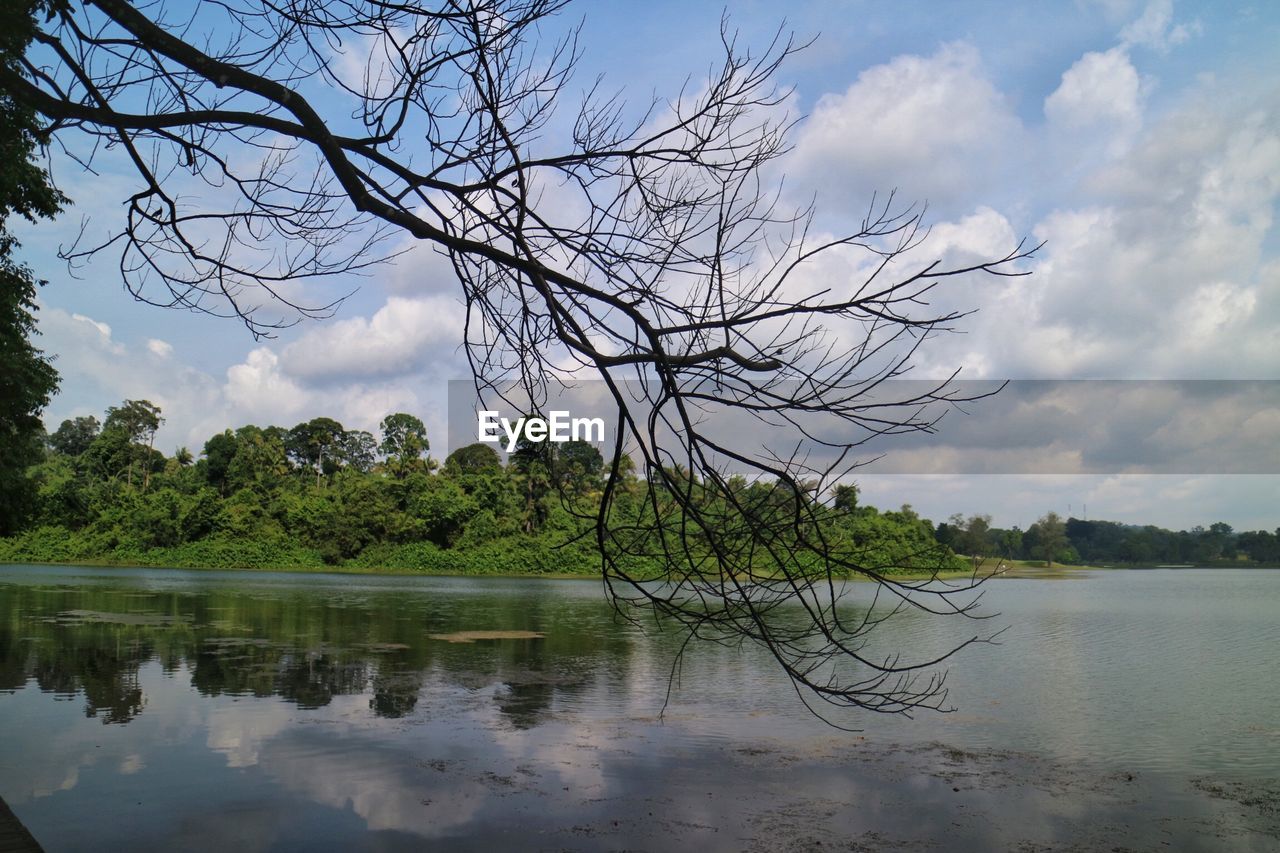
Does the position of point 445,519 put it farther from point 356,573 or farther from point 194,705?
point 194,705

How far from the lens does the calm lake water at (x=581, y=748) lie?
7.13 meters

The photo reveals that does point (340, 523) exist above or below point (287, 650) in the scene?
above

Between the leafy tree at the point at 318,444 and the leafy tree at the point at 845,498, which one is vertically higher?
the leafy tree at the point at 318,444

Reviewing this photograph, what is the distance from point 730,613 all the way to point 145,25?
3.05 metres

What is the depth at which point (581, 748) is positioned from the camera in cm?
934

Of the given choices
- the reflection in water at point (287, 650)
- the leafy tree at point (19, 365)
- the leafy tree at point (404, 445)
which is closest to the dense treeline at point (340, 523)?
the leafy tree at point (404, 445)

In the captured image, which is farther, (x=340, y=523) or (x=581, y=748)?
(x=340, y=523)

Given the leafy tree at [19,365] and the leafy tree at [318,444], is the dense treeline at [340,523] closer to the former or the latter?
the leafy tree at [318,444]

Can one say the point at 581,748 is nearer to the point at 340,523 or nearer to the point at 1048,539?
the point at 340,523

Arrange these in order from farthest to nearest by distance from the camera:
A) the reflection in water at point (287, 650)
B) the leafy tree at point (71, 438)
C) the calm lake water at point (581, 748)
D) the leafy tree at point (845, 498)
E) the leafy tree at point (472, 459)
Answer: the leafy tree at point (71, 438)
the leafy tree at point (472, 459)
the reflection in water at point (287, 650)
the calm lake water at point (581, 748)
the leafy tree at point (845, 498)

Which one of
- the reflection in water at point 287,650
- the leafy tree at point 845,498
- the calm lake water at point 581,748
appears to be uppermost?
the leafy tree at point 845,498

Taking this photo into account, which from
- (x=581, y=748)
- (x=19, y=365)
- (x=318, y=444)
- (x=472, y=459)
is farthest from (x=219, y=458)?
(x=581, y=748)

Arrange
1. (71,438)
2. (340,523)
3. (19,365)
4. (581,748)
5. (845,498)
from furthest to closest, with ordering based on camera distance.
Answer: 1. (71,438)
2. (340,523)
3. (19,365)
4. (581,748)
5. (845,498)

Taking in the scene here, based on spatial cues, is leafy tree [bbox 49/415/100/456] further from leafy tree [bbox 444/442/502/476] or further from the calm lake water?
the calm lake water
